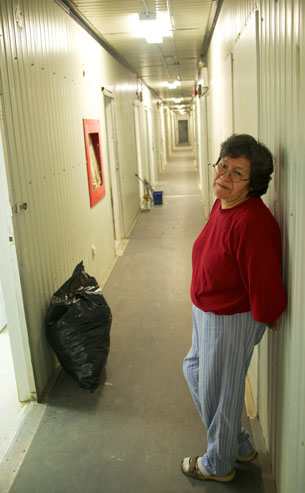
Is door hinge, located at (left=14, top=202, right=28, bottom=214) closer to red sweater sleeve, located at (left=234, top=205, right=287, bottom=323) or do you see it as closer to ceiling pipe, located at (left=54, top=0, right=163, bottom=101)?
red sweater sleeve, located at (left=234, top=205, right=287, bottom=323)

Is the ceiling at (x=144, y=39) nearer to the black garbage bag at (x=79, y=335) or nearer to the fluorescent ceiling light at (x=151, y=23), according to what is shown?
the fluorescent ceiling light at (x=151, y=23)

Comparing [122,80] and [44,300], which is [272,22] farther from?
[122,80]

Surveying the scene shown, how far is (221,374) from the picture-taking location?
5.94ft

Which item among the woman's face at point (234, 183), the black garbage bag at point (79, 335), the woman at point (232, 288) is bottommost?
the black garbage bag at point (79, 335)

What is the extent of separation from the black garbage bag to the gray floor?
171 mm

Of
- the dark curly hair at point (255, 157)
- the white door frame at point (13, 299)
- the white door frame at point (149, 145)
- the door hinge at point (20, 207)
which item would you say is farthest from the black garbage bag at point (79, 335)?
the white door frame at point (149, 145)

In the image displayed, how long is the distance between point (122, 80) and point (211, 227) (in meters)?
5.98

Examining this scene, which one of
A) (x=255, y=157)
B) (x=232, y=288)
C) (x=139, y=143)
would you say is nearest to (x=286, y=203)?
(x=255, y=157)

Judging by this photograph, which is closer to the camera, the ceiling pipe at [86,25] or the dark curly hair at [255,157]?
the dark curly hair at [255,157]

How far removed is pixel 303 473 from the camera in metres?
1.36

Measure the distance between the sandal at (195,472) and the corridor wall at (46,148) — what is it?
3.66 feet

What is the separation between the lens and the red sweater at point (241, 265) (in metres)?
1.55

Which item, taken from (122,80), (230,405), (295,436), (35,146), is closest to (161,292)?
(35,146)

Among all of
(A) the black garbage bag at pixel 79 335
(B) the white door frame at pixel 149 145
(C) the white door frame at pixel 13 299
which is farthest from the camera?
(B) the white door frame at pixel 149 145
